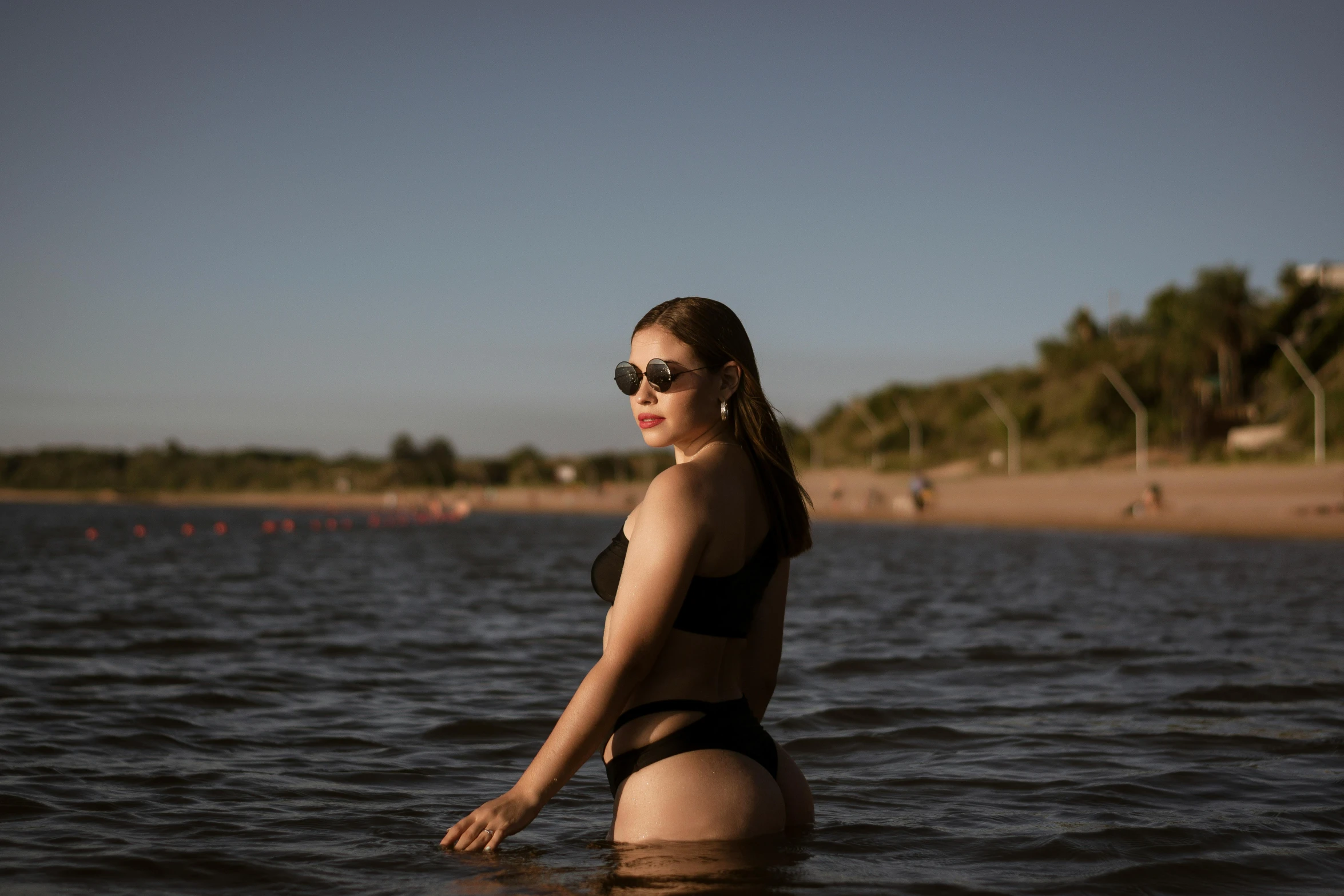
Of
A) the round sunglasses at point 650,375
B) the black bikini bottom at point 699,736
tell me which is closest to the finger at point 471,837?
the black bikini bottom at point 699,736

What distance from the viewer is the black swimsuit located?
3359 mm

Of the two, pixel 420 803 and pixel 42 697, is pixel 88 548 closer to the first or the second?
pixel 42 697

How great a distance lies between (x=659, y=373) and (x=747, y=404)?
0.91 ft

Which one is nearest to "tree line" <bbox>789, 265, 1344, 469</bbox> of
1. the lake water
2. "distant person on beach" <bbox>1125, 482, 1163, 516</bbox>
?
"distant person on beach" <bbox>1125, 482, 1163, 516</bbox>

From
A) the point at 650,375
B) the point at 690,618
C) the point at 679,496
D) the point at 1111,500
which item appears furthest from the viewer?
the point at 1111,500

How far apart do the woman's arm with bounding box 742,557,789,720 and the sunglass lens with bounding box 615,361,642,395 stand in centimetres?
72

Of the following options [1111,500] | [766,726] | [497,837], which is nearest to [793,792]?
[497,837]

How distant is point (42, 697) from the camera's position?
26.6ft

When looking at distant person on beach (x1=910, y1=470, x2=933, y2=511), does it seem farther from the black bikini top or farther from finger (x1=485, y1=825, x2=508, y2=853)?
finger (x1=485, y1=825, x2=508, y2=853)

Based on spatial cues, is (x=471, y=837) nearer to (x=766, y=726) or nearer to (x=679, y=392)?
(x=679, y=392)

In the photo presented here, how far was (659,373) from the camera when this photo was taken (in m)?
3.45

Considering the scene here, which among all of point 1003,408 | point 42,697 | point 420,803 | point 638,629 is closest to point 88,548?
point 42,697

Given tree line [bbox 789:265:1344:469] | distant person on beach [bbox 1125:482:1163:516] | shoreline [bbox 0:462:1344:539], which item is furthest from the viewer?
tree line [bbox 789:265:1344:469]

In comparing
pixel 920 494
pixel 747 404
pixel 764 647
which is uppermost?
pixel 747 404
